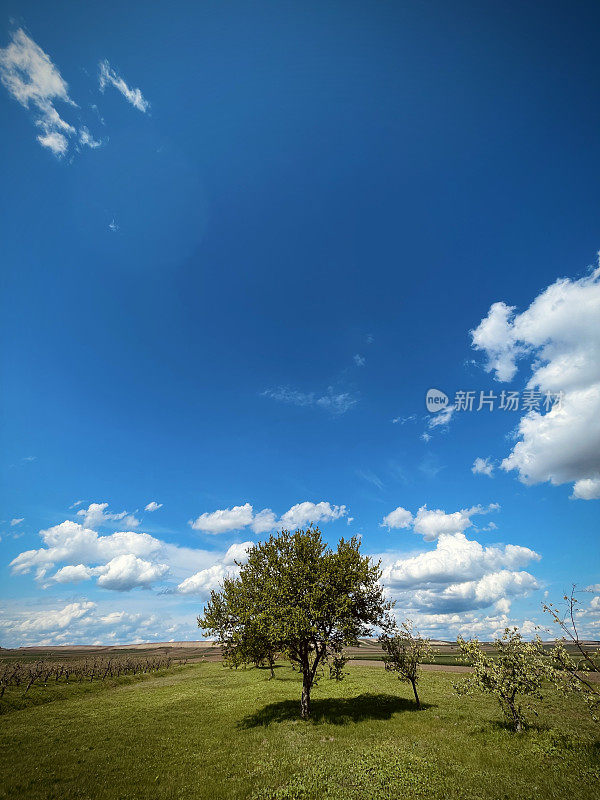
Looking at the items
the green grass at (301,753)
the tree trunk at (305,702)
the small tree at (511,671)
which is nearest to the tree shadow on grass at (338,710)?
the green grass at (301,753)

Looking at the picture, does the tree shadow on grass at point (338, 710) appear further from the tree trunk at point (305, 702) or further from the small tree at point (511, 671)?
the small tree at point (511, 671)

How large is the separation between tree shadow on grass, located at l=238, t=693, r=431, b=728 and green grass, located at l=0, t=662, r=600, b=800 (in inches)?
8.7

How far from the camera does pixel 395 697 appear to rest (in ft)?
143

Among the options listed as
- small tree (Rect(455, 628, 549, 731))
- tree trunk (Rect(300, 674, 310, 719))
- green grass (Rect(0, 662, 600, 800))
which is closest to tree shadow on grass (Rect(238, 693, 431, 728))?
green grass (Rect(0, 662, 600, 800))

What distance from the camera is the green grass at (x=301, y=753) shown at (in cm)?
1950

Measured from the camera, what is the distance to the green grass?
19.5 metres

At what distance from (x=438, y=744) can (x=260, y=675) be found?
61.2 m

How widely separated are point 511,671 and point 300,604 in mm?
17934

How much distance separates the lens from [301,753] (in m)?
24.5

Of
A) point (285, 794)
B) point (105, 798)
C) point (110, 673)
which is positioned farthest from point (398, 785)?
point (110, 673)

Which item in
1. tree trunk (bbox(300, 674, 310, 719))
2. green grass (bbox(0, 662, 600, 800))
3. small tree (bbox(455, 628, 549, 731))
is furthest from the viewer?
tree trunk (bbox(300, 674, 310, 719))

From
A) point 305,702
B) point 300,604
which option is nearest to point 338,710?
point 305,702

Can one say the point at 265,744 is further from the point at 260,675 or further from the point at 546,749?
the point at 260,675

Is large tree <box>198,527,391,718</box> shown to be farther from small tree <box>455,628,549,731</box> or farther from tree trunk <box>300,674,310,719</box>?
small tree <box>455,628,549,731</box>
